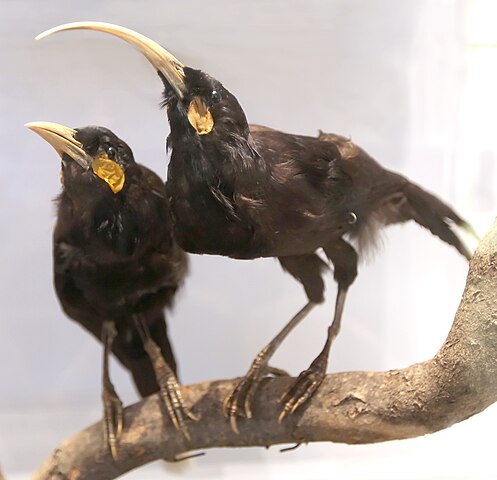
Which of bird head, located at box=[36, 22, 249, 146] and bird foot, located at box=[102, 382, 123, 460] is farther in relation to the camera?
bird foot, located at box=[102, 382, 123, 460]

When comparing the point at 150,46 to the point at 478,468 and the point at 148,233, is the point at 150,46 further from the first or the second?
the point at 478,468

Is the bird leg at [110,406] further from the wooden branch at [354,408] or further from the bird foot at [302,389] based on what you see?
the bird foot at [302,389]

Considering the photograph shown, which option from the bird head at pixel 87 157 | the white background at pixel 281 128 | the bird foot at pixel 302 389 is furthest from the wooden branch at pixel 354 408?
the bird head at pixel 87 157

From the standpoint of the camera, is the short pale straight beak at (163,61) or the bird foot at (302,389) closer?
the short pale straight beak at (163,61)

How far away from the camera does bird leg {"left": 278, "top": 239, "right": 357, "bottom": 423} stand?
1.08 metres

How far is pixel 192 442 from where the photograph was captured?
3.72 feet

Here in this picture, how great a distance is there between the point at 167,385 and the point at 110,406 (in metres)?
0.11

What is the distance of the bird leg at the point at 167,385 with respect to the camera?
44.4 inches

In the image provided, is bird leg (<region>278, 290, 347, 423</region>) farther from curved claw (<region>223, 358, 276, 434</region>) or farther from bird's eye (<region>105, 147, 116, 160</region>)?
bird's eye (<region>105, 147, 116, 160</region>)

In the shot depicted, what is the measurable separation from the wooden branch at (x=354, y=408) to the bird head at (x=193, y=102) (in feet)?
1.25

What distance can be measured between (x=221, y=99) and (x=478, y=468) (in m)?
0.95

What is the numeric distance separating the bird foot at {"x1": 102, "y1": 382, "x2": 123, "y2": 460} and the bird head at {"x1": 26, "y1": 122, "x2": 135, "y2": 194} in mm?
369

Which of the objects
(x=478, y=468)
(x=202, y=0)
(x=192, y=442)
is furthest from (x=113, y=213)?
(x=478, y=468)

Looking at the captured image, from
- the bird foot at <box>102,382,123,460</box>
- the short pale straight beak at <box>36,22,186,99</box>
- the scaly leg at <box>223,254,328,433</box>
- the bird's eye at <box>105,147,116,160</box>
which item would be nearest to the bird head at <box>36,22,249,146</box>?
the short pale straight beak at <box>36,22,186,99</box>
